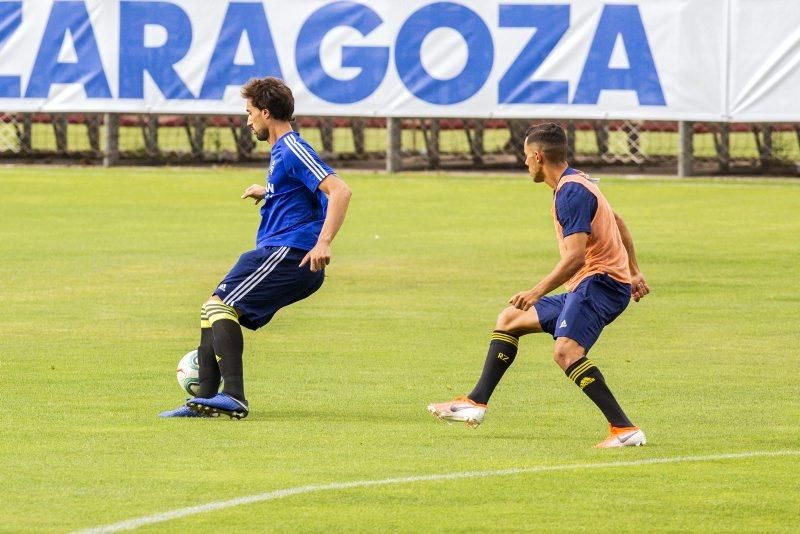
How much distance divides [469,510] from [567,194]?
7.09 ft

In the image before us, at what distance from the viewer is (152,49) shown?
29.5 meters

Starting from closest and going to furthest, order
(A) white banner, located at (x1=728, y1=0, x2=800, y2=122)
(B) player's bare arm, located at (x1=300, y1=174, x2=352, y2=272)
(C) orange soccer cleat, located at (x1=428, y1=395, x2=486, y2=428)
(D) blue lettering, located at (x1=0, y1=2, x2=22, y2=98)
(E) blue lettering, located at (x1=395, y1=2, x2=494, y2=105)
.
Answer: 1. (B) player's bare arm, located at (x1=300, y1=174, x2=352, y2=272)
2. (C) orange soccer cleat, located at (x1=428, y1=395, x2=486, y2=428)
3. (A) white banner, located at (x1=728, y1=0, x2=800, y2=122)
4. (E) blue lettering, located at (x1=395, y1=2, x2=494, y2=105)
5. (D) blue lettering, located at (x1=0, y1=2, x2=22, y2=98)

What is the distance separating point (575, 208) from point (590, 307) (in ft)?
1.75

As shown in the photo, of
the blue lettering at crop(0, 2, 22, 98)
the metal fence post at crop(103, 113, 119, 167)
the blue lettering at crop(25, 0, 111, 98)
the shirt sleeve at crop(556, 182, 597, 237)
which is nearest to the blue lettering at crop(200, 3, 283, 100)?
the blue lettering at crop(25, 0, 111, 98)

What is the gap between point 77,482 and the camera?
8.21m

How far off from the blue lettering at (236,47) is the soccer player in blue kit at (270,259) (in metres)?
18.8

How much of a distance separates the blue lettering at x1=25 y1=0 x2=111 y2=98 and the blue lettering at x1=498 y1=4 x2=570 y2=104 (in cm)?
666

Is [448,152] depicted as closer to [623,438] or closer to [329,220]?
[329,220]

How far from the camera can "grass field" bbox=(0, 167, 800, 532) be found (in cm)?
783

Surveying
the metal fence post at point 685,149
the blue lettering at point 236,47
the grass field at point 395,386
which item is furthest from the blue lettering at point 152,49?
the metal fence post at point 685,149

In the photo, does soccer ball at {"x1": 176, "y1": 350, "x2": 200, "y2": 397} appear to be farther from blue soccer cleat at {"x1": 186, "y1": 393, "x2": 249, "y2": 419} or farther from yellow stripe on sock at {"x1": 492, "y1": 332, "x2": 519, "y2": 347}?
yellow stripe on sock at {"x1": 492, "y1": 332, "x2": 519, "y2": 347}

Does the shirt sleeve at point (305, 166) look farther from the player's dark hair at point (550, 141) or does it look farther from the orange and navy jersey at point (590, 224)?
the orange and navy jersey at point (590, 224)

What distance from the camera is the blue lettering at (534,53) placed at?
2764cm

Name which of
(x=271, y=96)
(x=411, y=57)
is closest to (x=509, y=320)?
(x=271, y=96)
